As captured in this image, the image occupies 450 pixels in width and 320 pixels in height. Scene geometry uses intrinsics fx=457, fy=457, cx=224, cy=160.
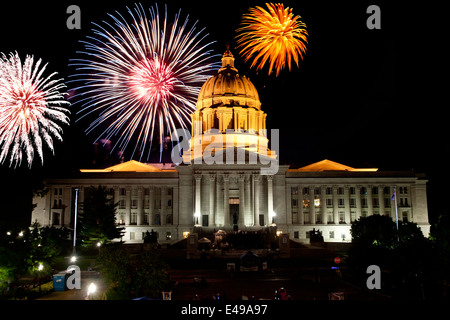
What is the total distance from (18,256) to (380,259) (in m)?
29.2

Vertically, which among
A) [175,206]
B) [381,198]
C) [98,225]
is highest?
[381,198]

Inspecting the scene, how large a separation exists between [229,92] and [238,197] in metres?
23.3

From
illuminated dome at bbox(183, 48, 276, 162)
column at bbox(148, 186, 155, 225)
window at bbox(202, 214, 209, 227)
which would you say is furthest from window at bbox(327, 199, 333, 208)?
column at bbox(148, 186, 155, 225)

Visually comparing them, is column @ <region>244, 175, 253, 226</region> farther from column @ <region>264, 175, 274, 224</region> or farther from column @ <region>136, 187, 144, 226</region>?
column @ <region>136, 187, 144, 226</region>

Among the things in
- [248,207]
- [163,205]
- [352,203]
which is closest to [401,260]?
→ [248,207]

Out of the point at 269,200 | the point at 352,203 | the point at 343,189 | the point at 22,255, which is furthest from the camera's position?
the point at 343,189

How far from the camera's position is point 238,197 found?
79.1 meters

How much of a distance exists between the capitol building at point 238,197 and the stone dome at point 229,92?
10872 mm

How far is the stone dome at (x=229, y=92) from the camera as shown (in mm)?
90875

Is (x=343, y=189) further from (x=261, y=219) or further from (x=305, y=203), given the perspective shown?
(x=261, y=219)

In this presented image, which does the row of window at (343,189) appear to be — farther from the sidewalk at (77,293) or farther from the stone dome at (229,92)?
the sidewalk at (77,293)

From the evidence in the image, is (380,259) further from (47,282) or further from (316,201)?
(316,201)
